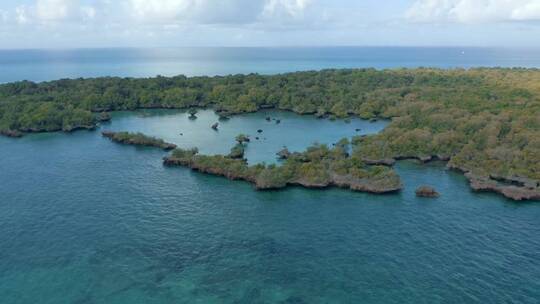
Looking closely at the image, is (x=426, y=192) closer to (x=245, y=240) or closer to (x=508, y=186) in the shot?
(x=508, y=186)

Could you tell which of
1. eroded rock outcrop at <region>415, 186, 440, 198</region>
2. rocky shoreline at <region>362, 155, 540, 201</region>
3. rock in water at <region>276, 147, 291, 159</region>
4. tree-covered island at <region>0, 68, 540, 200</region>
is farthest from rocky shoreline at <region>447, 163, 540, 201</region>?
rock in water at <region>276, 147, 291, 159</region>

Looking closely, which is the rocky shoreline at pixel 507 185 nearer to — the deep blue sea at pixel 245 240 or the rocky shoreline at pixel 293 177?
the deep blue sea at pixel 245 240

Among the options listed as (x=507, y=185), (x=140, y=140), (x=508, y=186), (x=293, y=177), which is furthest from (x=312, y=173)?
(x=140, y=140)

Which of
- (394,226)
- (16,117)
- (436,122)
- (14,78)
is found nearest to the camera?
(394,226)

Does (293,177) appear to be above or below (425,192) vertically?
above

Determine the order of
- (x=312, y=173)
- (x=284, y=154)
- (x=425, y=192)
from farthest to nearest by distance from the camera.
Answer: (x=284, y=154)
(x=312, y=173)
(x=425, y=192)

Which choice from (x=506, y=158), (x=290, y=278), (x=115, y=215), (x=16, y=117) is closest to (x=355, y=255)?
(x=290, y=278)

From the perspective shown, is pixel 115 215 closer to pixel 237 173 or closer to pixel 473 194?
pixel 237 173
